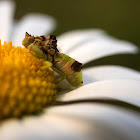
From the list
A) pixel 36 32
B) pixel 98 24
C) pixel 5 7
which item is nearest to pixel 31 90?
pixel 36 32

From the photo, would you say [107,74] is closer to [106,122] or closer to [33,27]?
[106,122]

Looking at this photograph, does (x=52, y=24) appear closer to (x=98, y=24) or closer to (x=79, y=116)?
(x=98, y=24)

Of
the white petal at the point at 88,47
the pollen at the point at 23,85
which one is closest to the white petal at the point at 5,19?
the white petal at the point at 88,47

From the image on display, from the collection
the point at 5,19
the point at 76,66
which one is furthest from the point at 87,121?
the point at 5,19

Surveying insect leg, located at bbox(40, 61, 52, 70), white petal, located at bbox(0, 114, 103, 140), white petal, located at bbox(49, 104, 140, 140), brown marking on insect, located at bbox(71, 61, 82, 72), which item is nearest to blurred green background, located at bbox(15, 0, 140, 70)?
brown marking on insect, located at bbox(71, 61, 82, 72)

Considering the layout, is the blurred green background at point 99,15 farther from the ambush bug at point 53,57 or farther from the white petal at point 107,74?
the ambush bug at point 53,57

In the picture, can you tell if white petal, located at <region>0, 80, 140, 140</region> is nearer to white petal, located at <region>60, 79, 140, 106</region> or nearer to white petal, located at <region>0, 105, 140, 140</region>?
white petal, located at <region>0, 105, 140, 140</region>

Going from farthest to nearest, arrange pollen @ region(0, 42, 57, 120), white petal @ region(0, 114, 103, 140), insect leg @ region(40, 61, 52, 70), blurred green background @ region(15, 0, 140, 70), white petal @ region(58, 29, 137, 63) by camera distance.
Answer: blurred green background @ region(15, 0, 140, 70), white petal @ region(58, 29, 137, 63), insect leg @ region(40, 61, 52, 70), pollen @ region(0, 42, 57, 120), white petal @ region(0, 114, 103, 140)
